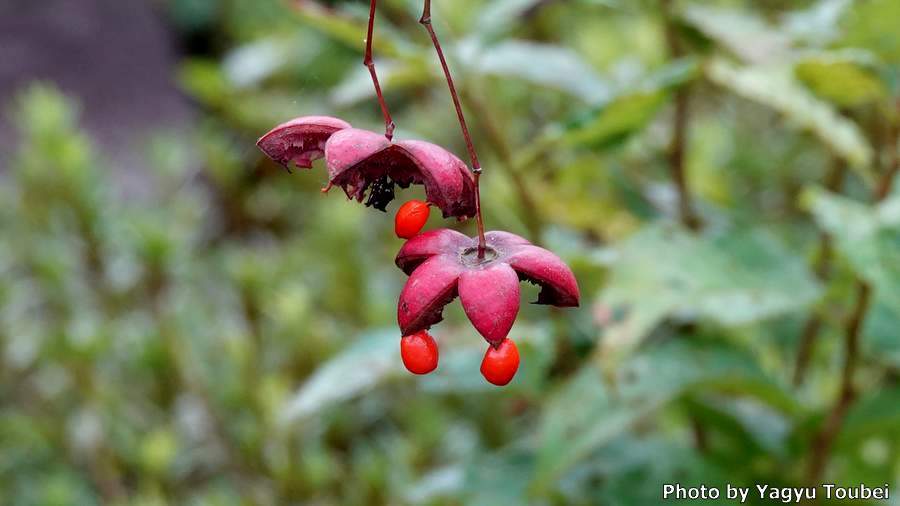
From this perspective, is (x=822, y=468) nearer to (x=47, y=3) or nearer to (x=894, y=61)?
(x=894, y=61)

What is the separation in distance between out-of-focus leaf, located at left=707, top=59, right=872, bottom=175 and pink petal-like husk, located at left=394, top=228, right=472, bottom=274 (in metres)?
0.40

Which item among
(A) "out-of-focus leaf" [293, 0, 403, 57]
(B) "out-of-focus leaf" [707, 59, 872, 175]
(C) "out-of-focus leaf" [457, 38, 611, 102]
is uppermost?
(C) "out-of-focus leaf" [457, 38, 611, 102]

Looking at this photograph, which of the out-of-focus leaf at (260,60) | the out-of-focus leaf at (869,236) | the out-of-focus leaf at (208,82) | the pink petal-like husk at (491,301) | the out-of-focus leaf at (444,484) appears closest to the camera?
the pink petal-like husk at (491,301)

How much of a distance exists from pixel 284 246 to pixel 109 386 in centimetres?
54

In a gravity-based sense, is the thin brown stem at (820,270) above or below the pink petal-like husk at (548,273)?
above

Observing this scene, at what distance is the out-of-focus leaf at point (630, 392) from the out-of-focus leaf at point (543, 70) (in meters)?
0.25

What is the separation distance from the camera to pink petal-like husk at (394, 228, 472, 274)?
0.41m


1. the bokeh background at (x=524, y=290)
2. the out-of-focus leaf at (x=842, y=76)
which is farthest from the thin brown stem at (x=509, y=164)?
the out-of-focus leaf at (x=842, y=76)

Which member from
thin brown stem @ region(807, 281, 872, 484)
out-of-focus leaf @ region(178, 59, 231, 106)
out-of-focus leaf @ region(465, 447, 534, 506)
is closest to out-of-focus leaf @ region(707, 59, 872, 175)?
thin brown stem @ region(807, 281, 872, 484)

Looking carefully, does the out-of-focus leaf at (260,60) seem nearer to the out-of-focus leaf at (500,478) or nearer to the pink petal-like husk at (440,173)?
the out-of-focus leaf at (500,478)

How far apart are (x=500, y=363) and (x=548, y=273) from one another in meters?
0.04

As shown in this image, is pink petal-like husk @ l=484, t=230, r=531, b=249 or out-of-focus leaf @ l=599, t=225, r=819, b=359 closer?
pink petal-like husk @ l=484, t=230, r=531, b=249

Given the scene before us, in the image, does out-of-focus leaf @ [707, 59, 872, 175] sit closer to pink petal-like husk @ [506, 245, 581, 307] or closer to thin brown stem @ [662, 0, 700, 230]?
thin brown stem @ [662, 0, 700, 230]

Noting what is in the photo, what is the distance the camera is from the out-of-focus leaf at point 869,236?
62 centimetres
